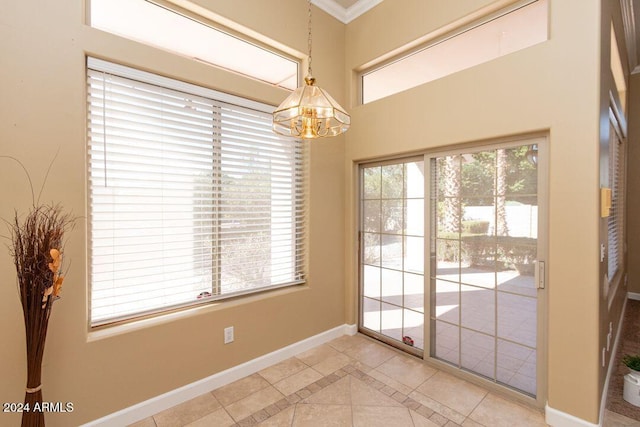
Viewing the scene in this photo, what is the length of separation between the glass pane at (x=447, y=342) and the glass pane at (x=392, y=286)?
0.46 m

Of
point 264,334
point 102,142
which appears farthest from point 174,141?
point 264,334

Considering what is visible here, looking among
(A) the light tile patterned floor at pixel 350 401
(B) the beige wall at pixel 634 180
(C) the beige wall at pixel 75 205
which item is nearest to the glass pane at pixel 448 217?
(A) the light tile patterned floor at pixel 350 401

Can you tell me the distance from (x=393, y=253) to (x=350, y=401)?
4.69 feet

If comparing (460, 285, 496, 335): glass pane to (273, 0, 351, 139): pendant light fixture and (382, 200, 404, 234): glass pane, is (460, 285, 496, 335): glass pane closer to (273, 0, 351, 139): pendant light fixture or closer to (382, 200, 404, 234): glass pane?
(382, 200, 404, 234): glass pane

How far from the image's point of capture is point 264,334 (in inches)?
110

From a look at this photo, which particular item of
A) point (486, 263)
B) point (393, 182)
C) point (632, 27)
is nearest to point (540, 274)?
point (486, 263)

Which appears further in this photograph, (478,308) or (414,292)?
(414,292)

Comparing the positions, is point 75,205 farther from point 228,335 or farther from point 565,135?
point 565,135

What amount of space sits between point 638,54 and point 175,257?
21.2ft

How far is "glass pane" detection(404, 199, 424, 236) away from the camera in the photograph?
2.88m

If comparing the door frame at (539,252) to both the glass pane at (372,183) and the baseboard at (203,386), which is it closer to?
the glass pane at (372,183)

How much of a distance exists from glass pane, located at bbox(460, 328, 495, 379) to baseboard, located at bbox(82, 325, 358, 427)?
1.38m

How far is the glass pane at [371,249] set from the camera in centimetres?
330

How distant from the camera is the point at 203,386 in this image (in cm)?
Answer: 240
